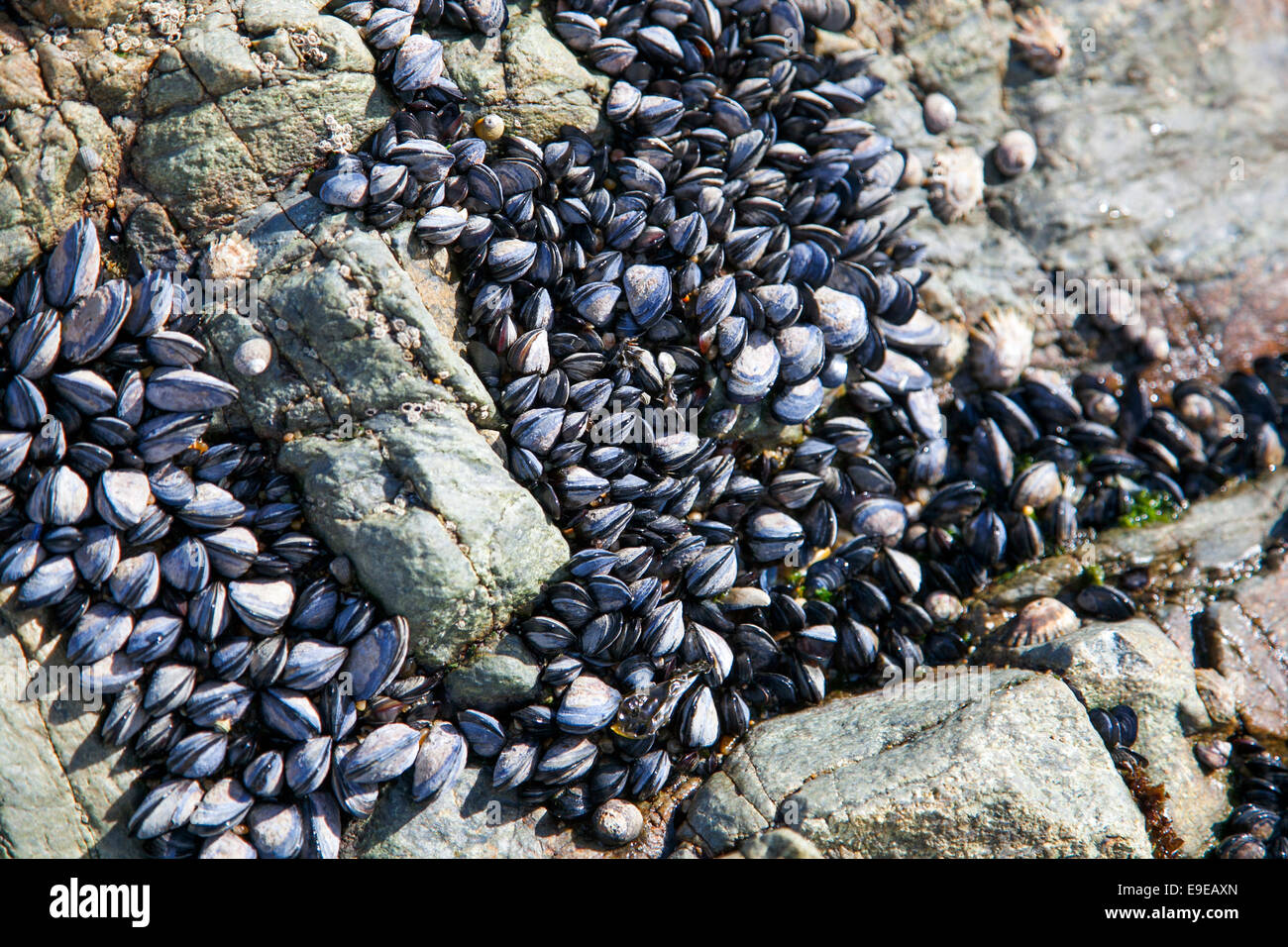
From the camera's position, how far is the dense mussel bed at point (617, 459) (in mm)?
3752

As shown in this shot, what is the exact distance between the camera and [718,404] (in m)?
4.46

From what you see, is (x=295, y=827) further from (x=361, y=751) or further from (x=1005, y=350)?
(x=1005, y=350)

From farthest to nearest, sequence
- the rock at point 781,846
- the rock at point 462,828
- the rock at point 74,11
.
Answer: the rock at point 74,11 → the rock at point 462,828 → the rock at point 781,846

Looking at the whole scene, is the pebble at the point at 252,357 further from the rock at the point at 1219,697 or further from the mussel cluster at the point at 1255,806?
the mussel cluster at the point at 1255,806

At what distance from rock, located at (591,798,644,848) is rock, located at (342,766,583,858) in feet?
0.53

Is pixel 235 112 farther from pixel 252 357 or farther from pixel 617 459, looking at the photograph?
pixel 617 459

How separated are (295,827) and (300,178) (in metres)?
3.05

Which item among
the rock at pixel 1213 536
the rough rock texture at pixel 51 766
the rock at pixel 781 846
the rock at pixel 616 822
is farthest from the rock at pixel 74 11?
the rock at pixel 1213 536

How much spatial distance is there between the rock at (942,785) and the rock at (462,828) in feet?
2.45

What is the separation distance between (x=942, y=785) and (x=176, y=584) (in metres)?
3.59

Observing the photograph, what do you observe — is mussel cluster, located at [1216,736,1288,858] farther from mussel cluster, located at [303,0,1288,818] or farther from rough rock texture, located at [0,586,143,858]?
rough rock texture, located at [0,586,143,858]

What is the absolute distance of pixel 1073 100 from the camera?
5680 mm

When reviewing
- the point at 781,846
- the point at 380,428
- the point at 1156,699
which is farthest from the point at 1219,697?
the point at 380,428

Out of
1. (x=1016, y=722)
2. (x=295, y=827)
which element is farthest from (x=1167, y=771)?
(x=295, y=827)
